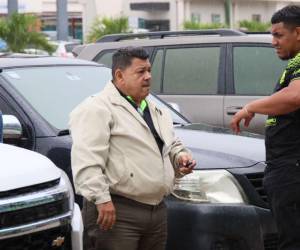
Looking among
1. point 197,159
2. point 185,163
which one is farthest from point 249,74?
point 185,163

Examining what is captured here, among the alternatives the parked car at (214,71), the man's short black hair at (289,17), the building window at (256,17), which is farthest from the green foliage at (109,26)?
the building window at (256,17)

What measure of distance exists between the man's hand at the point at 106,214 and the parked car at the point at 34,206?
0.15 m

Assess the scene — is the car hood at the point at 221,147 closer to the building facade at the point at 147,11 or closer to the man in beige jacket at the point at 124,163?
the man in beige jacket at the point at 124,163

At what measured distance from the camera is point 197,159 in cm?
459

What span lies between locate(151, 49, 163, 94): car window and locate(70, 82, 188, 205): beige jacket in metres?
4.33

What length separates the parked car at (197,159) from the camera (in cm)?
434

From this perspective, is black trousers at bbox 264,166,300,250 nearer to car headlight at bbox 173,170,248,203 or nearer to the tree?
car headlight at bbox 173,170,248,203

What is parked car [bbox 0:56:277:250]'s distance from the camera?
4.34m

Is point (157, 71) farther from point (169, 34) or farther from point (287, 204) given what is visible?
point (287, 204)

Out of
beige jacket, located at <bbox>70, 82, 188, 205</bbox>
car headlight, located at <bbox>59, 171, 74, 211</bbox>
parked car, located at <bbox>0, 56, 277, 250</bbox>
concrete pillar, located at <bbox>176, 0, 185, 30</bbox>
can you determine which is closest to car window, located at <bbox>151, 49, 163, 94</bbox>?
parked car, located at <bbox>0, 56, 277, 250</bbox>

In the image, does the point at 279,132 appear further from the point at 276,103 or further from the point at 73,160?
the point at 73,160

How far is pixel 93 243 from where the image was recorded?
3830 millimetres

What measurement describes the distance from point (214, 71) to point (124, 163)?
4.32 m

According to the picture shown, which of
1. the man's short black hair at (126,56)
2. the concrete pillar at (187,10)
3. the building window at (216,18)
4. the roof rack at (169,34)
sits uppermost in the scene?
the concrete pillar at (187,10)
